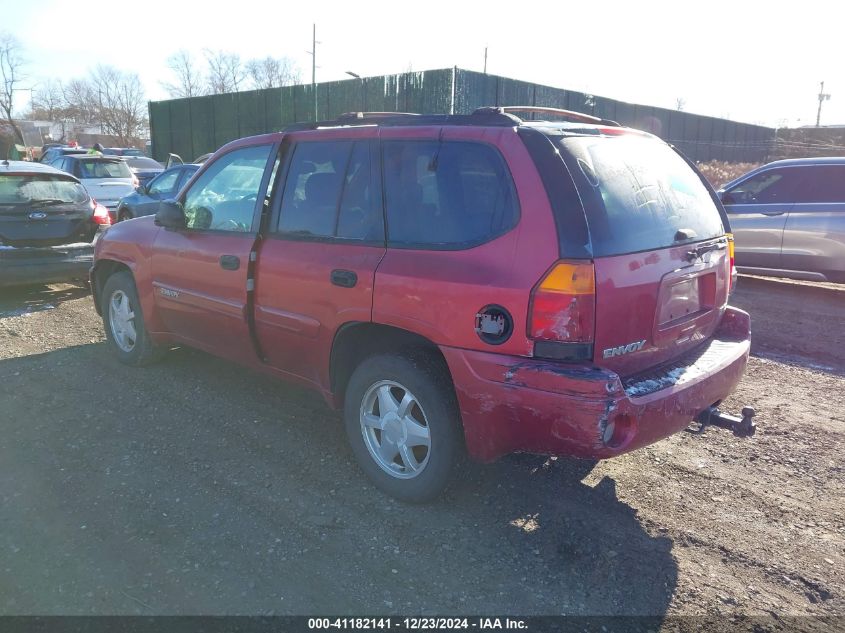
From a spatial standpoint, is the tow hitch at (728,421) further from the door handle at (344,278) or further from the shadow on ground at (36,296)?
the shadow on ground at (36,296)

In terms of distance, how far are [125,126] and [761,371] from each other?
6952 cm

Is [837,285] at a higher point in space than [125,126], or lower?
lower

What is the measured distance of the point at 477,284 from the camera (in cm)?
300

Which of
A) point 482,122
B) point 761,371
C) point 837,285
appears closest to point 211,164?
point 482,122

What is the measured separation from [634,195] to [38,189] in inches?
304

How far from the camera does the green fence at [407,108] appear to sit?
70.6 feet

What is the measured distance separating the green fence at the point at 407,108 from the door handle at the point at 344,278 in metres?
14.2

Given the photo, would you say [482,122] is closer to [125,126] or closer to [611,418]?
[611,418]

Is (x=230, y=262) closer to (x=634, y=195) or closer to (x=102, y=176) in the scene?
(x=634, y=195)

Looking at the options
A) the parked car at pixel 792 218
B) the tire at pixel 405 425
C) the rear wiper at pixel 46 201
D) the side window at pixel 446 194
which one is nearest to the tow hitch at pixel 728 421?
the tire at pixel 405 425

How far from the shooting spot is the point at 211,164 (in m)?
4.78

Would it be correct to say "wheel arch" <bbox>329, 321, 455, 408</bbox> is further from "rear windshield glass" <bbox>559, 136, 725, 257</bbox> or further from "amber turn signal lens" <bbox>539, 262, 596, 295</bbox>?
"rear windshield glass" <bbox>559, 136, 725, 257</bbox>

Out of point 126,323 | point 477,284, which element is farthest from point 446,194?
point 126,323

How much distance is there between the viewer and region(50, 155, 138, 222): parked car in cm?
1466
